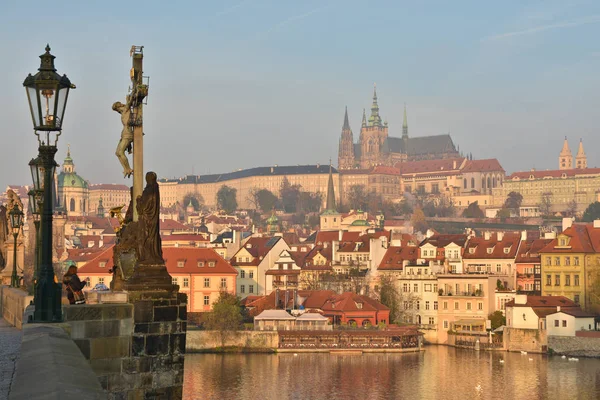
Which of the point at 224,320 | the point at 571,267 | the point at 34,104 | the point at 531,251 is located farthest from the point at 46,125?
the point at 531,251

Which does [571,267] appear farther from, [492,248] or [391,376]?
[391,376]

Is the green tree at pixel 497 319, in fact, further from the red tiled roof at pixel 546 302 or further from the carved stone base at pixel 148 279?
the carved stone base at pixel 148 279

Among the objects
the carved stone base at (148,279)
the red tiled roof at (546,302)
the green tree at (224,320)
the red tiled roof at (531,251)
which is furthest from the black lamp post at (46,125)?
the red tiled roof at (531,251)

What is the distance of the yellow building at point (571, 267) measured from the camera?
246ft

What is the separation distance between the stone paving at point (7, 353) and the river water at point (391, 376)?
103ft

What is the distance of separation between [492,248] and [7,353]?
240 feet

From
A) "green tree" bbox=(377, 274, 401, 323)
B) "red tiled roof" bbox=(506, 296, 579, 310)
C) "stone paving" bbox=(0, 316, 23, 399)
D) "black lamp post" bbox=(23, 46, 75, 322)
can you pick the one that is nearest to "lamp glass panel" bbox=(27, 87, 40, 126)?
"black lamp post" bbox=(23, 46, 75, 322)

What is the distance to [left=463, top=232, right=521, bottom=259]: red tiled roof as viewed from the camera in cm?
8238

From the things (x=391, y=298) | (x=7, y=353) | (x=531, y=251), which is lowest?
(x=391, y=298)

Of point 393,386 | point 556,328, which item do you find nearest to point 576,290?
point 556,328

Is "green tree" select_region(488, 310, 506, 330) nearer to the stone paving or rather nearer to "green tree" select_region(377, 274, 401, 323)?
"green tree" select_region(377, 274, 401, 323)

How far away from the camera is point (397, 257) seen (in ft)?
287

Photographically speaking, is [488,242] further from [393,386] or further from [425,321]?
[393,386]

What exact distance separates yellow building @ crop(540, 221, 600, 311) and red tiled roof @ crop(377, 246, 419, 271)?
37.6ft
